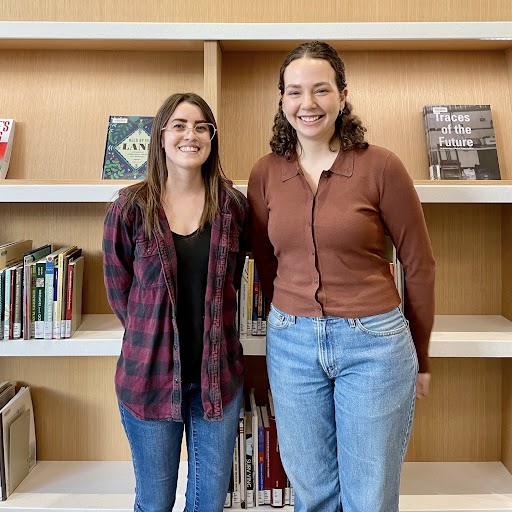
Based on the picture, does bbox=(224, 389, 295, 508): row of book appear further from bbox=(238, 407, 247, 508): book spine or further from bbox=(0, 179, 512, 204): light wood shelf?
bbox=(0, 179, 512, 204): light wood shelf

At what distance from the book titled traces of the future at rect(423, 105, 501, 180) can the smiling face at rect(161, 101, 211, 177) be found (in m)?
0.82

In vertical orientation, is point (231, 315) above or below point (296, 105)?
below

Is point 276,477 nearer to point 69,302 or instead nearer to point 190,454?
point 190,454

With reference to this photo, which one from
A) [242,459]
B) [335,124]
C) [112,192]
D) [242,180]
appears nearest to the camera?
[335,124]

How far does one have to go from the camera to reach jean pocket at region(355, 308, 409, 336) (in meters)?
1.20

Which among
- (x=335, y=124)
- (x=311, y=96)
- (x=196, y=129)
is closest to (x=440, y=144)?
(x=335, y=124)

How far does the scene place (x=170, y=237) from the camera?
4.08 ft

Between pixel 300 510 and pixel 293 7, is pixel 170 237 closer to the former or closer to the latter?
pixel 300 510

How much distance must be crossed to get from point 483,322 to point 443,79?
80 cm

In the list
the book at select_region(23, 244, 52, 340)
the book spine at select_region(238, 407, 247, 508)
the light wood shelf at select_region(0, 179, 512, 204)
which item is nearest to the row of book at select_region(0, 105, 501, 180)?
the light wood shelf at select_region(0, 179, 512, 204)

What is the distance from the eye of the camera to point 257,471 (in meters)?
1.65

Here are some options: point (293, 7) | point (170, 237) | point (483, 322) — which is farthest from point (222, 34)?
point (483, 322)

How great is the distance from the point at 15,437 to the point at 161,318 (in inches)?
32.5

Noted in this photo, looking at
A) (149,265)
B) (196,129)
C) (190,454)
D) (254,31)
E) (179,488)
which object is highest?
(254,31)
